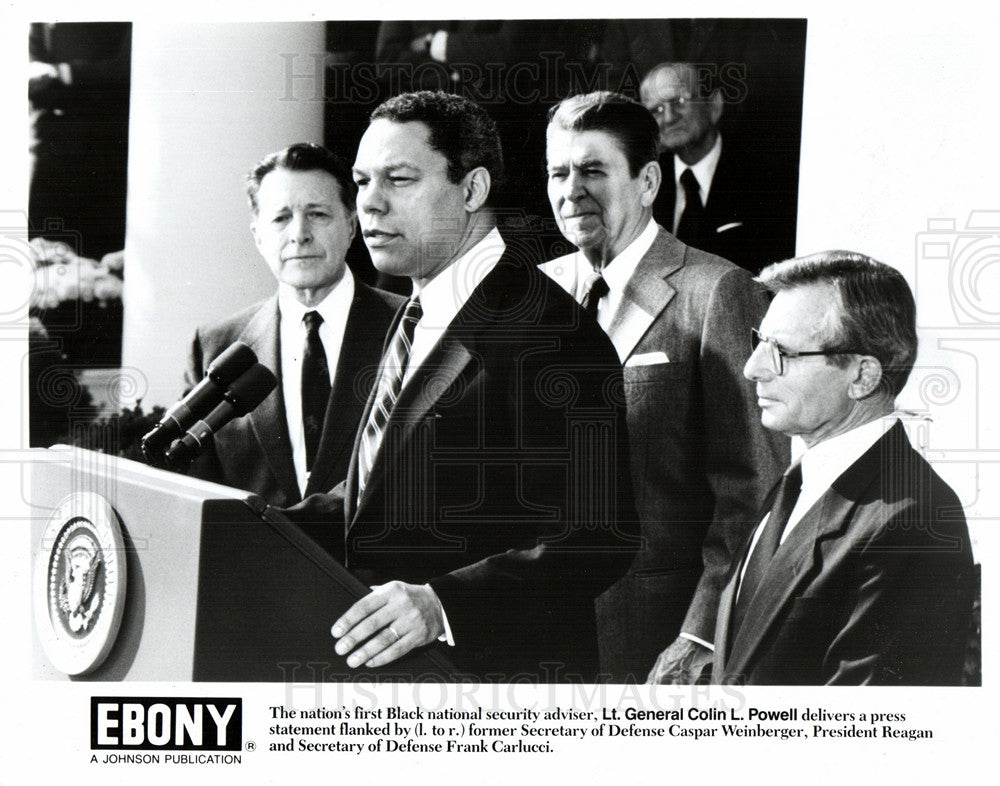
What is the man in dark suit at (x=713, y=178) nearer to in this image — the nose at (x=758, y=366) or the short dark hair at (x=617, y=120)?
the short dark hair at (x=617, y=120)

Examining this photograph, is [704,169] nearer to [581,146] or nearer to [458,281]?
[581,146]

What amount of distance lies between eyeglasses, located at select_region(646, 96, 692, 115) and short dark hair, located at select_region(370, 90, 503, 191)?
51 centimetres

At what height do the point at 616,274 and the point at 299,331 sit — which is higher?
the point at 616,274

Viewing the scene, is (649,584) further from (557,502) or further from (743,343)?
(743,343)

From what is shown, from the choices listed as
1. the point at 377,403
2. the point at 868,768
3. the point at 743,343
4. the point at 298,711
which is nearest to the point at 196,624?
the point at 298,711

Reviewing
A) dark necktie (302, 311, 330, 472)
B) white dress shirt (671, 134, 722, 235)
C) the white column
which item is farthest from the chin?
white dress shirt (671, 134, 722, 235)

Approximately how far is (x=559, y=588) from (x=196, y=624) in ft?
3.68

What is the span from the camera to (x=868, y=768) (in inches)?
137

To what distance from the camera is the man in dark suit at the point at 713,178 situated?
355 cm

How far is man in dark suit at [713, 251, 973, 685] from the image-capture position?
3430 mm

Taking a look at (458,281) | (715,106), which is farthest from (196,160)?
(715,106)

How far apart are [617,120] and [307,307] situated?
118cm

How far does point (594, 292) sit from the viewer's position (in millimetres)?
3580

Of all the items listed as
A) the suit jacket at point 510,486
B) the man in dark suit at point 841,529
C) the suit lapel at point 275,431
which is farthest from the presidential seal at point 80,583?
the man in dark suit at point 841,529
